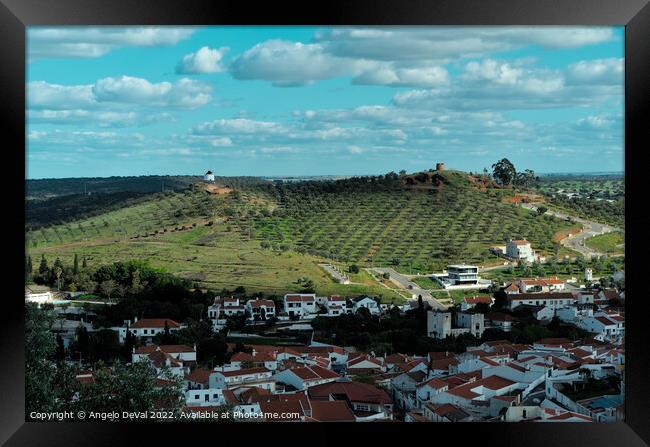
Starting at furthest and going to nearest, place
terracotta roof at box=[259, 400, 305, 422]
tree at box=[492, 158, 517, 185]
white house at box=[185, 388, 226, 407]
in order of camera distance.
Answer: tree at box=[492, 158, 517, 185] → white house at box=[185, 388, 226, 407] → terracotta roof at box=[259, 400, 305, 422]

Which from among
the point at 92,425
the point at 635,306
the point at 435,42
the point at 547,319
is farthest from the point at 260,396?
the point at 435,42

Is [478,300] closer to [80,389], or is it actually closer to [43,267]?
[43,267]

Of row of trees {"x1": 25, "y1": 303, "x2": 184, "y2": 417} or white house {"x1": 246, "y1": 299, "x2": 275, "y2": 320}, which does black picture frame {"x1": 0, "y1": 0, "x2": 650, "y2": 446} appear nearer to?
row of trees {"x1": 25, "y1": 303, "x2": 184, "y2": 417}

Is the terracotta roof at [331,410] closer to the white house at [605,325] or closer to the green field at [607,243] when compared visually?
the white house at [605,325]

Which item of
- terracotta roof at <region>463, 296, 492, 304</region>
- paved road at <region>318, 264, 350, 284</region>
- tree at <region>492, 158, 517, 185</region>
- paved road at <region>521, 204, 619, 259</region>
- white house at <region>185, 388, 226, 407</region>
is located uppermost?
tree at <region>492, 158, 517, 185</region>

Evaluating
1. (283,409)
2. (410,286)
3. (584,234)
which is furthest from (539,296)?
(283,409)

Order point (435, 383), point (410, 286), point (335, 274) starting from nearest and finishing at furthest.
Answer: point (435, 383), point (410, 286), point (335, 274)

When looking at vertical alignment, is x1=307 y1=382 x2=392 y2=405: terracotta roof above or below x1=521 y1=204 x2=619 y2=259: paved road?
below

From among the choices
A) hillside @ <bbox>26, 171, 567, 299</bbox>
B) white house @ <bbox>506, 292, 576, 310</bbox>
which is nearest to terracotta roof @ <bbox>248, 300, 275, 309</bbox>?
hillside @ <bbox>26, 171, 567, 299</bbox>
